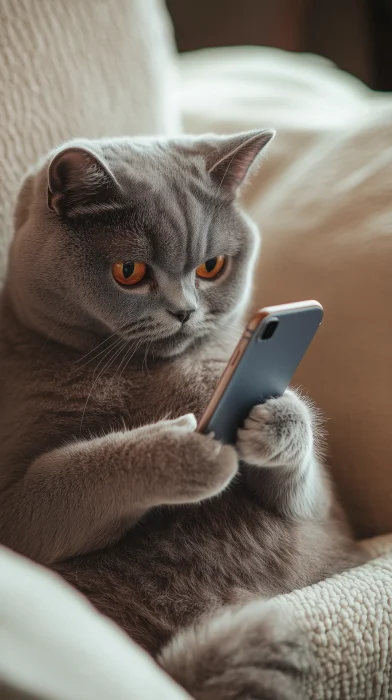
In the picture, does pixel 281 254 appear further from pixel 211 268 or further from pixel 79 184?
pixel 79 184

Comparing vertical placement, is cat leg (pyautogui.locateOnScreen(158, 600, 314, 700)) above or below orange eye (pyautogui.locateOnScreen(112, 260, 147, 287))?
below

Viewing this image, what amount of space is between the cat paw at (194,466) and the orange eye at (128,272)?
0.23m

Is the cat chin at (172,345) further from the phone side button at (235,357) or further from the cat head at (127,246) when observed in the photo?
the phone side button at (235,357)

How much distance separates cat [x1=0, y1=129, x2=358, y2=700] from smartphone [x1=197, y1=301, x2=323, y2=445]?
20 mm

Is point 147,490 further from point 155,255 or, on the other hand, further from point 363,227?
point 363,227

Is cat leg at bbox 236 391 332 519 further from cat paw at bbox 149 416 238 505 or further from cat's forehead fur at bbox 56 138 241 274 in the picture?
cat's forehead fur at bbox 56 138 241 274

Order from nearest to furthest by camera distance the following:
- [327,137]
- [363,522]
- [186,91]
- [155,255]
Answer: [155,255] < [363,522] < [327,137] < [186,91]

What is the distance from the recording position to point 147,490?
2.52 feet

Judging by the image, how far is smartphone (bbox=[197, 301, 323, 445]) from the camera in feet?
2.37

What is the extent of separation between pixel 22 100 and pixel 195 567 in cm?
78

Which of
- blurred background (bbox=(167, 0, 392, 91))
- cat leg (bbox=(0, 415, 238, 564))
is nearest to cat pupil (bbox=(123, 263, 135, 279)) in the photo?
cat leg (bbox=(0, 415, 238, 564))

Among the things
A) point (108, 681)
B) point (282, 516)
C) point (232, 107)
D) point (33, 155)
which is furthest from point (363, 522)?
point (232, 107)

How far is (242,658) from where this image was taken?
68cm

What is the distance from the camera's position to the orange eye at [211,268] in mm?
970
